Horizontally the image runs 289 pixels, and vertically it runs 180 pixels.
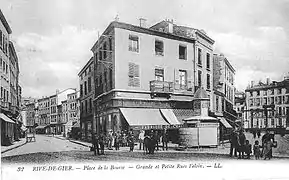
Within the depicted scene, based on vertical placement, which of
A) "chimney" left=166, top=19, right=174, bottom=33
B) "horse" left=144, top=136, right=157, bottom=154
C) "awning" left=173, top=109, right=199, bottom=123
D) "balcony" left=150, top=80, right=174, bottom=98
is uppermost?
"chimney" left=166, top=19, right=174, bottom=33

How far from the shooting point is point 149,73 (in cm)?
402

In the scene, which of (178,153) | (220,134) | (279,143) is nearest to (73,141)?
(178,153)

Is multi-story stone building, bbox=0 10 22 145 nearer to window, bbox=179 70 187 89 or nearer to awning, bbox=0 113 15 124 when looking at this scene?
awning, bbox=0 113 15 124

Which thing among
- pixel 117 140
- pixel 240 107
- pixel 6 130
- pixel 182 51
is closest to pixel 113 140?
pixel 117 140

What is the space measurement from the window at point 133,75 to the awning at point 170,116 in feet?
1.22

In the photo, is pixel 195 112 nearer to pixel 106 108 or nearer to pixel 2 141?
pixel 106 108

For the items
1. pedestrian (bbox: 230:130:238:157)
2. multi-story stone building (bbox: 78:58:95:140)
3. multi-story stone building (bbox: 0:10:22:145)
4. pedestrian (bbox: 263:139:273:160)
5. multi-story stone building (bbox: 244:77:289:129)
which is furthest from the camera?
multi-story stone building (bbox: 244:77:289:129)

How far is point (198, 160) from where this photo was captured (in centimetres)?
407

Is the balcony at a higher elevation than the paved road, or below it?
higher

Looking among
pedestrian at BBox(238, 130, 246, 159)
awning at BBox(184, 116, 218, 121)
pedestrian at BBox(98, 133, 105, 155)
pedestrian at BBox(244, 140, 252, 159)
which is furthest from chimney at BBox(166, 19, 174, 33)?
pedestrian at BBox(244, 140, 252, 159)

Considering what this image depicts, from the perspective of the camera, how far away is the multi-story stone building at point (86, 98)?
150 inches

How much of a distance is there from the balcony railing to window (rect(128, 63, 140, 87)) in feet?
0.51

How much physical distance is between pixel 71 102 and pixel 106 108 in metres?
0.35

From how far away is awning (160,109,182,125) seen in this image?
159 inches
